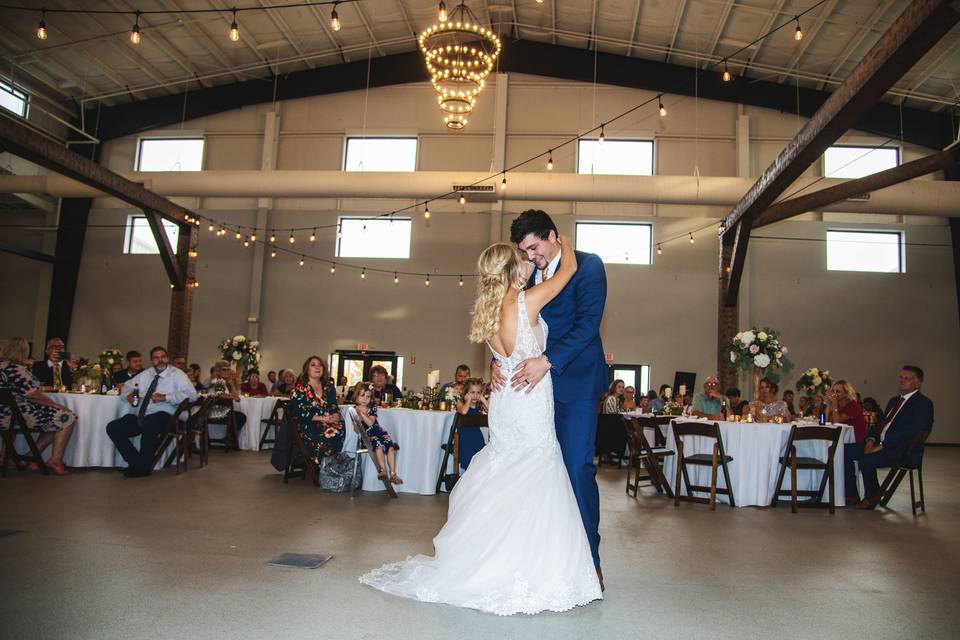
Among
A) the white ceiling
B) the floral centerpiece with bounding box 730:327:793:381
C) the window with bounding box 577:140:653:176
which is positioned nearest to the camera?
the floral centerpiece with bounding box 730:327:793:381

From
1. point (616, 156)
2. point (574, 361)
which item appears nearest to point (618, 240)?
point (616, 156)

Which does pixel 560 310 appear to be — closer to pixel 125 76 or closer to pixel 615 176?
pixel 615 176

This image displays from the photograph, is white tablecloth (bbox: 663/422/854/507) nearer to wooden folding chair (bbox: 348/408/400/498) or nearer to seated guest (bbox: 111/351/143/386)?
wooden folding chair (bbox: 348/408/400/498)

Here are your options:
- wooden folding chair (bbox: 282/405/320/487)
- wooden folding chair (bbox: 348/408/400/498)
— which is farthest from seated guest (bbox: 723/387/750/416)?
wooden folding chair (bbox: 282/405/320/487)

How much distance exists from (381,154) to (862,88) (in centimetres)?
1165

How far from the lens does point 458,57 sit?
8836 mm

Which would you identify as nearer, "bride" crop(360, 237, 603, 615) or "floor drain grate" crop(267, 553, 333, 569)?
"bride" crop(360, 237, 603, 615)

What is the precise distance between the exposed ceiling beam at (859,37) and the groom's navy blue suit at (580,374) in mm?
10904

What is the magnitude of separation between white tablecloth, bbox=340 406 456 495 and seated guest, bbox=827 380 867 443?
13.3 feet

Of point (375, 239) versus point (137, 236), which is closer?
point (375, 239)

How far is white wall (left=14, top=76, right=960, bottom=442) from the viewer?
51.6ft

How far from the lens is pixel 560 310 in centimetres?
A: 345

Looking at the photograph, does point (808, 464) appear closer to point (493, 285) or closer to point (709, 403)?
point (709, 403)

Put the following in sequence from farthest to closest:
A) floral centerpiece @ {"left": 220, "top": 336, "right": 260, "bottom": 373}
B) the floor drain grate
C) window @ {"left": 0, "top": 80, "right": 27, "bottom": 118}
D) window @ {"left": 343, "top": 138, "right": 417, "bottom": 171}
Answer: window @ {"left": 343, "top": 138, "right": 417, "bottom": 171} → window @ {"left": 0, "top": 80, "right": 27, "bottom": 118} → floral centerpiece @ {"left": 220, "top": 336, "right": 260, "bottom": 373} → the floor drain grate
